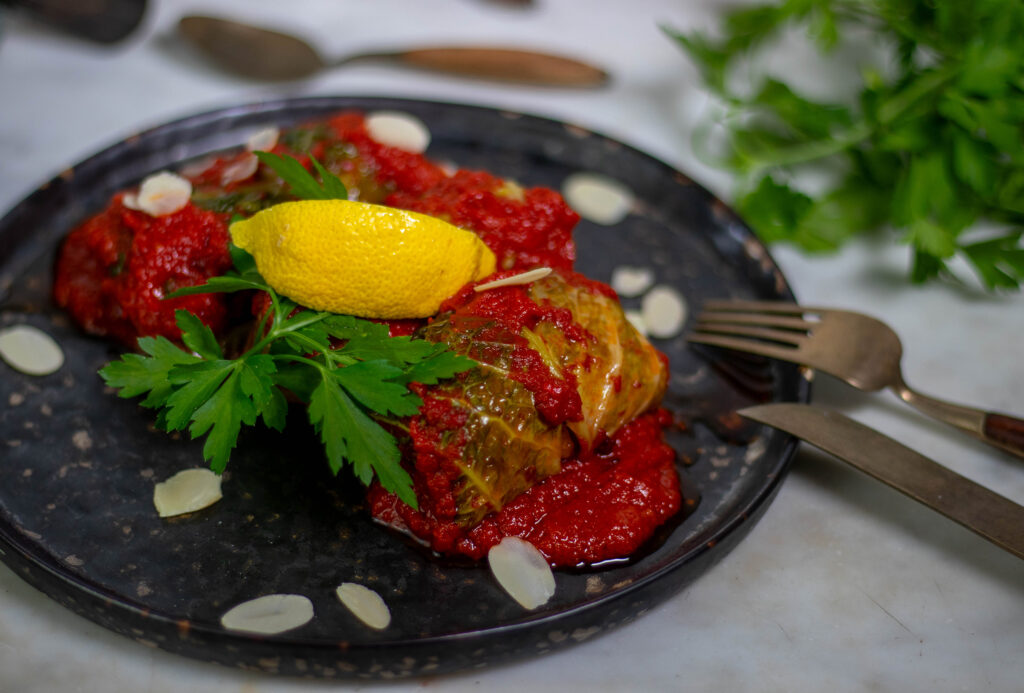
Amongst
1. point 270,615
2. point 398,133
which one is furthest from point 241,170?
point 270,615

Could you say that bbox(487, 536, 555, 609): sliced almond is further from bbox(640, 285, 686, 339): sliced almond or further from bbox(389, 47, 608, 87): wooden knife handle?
bbox(389, 47, 608, 87): wooden knife handle

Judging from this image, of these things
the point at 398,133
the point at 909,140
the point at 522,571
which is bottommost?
the point at 522,571

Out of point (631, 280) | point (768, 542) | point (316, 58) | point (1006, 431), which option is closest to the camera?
point (768, 542)

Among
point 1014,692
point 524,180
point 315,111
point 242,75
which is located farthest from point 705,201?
point 242,75

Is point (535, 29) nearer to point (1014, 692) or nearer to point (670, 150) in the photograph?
point (670, 150)

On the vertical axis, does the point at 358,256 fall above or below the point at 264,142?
below

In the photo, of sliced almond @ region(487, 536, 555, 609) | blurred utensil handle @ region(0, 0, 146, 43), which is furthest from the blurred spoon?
sliced almond @ region(487, 536, 555, 609)

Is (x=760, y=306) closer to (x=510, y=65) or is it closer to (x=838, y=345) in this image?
(x=838, y=345)
